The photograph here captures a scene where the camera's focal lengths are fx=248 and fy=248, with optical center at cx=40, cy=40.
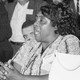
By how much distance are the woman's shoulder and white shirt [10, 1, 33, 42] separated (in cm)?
174

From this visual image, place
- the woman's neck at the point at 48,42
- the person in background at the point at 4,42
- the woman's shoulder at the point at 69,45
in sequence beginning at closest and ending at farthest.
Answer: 1. the woman's shoulder at the point at 69,45
2. the woman's neck at the point at 48,42
3. the person in background at the point at 4,42

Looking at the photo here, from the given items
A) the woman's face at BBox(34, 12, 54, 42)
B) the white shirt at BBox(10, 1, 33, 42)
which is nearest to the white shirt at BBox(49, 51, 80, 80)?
the woman's face at BBox(34, 12, 54, 42)

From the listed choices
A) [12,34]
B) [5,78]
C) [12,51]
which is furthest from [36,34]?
[12,34]

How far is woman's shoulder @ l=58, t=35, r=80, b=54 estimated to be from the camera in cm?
208

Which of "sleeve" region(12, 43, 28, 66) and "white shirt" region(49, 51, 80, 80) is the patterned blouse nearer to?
"sleeve" region(12, 43, 28, 66)

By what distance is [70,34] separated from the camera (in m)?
2.35

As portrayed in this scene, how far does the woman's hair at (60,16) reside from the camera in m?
2.31

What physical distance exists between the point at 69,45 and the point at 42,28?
33 centimetres

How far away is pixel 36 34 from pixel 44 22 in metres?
0.13

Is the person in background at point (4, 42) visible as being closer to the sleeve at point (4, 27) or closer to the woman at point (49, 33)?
the sleeve at point (4, 27)

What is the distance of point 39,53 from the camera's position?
A: 2.42m

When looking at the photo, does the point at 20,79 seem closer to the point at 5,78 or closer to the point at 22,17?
the point at 5,78

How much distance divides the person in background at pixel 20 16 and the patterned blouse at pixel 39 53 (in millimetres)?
1314

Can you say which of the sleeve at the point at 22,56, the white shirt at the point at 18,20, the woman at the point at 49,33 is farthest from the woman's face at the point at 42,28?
the white shirt at the point at 18,20
